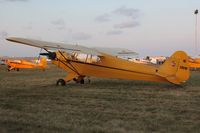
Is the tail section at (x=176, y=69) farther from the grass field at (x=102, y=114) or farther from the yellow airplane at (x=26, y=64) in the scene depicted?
the yellow airplane at (x=26, y=64)

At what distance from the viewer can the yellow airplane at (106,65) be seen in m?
13.2

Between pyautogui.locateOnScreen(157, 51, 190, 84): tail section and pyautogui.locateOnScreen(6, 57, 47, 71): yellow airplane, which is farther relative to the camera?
pyautogui.locateOnScreen(6, 57, 47, 71): yellow airplane

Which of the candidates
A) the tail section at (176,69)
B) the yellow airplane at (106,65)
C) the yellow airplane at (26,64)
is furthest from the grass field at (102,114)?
the yellow airplane at (26,64)

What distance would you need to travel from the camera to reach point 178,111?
7.79m

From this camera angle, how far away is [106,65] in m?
14.6

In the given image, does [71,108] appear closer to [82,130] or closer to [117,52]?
[82,130]

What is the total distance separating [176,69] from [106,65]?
319 centimetres

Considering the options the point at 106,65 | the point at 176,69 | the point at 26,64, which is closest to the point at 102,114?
the point at 176,69

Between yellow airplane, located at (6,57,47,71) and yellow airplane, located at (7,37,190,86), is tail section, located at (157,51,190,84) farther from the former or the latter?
yellow airplane, located at (6,57,47,71)

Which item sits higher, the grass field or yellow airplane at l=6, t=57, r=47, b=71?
yellow airplane at l=6, t=57, r=47, b=71

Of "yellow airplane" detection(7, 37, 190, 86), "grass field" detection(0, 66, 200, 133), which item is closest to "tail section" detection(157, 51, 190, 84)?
"yellow airplane" detection(7, 37, 190, 86)

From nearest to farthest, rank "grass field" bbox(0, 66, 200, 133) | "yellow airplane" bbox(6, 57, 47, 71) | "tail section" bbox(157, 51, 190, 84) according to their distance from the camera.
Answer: "grass field" bbox(0, 66, 200, 133), "tail section" bbox(157, 51, 190, 84), "yellow airplane" bbox(6, 57, 47, 71)

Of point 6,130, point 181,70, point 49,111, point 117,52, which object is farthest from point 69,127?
point 117,52

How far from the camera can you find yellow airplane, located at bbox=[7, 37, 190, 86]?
43.3 ft
